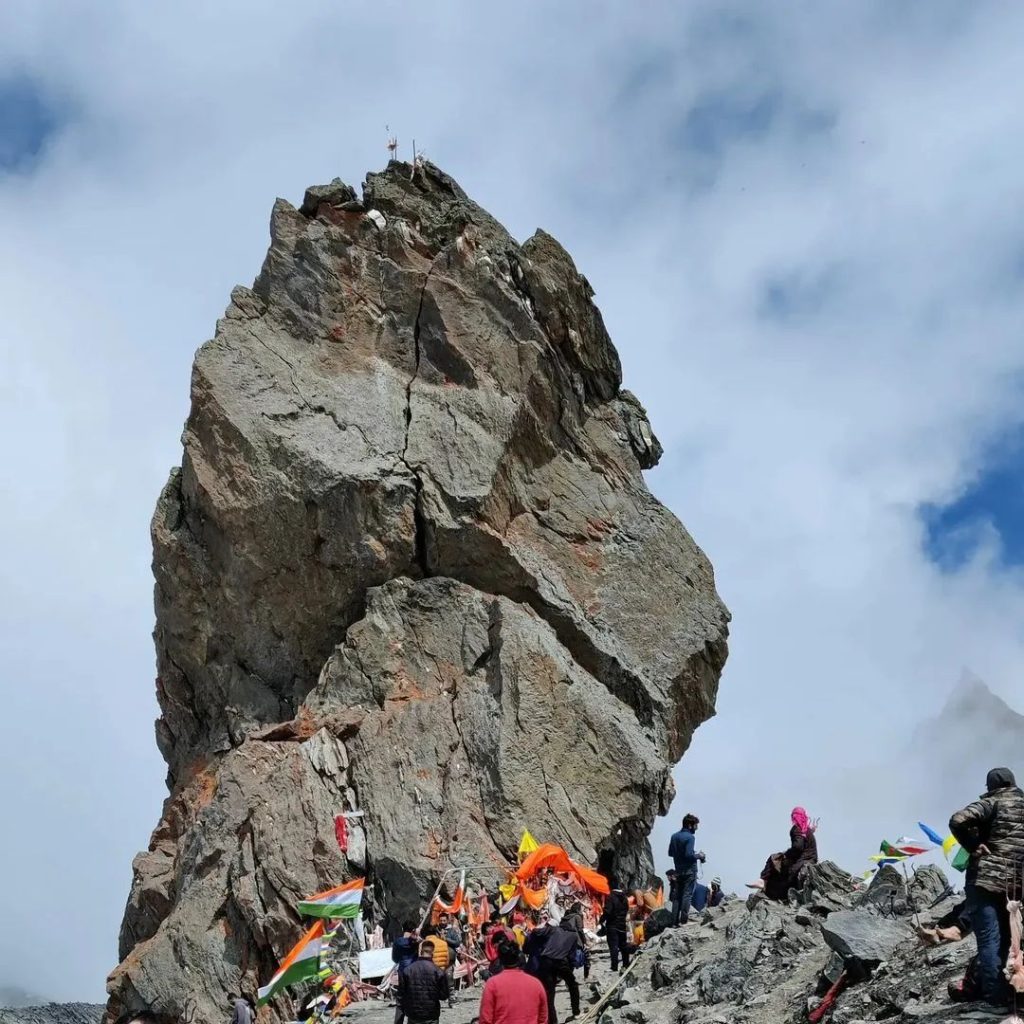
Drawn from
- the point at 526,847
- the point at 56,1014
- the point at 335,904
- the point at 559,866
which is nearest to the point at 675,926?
the point at 559,866

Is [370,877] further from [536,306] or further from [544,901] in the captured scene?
[536,306]

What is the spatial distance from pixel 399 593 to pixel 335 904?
9.70 meters

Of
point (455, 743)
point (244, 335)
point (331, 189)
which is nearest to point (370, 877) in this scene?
point (455, 743)

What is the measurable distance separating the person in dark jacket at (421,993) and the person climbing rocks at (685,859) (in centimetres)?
793

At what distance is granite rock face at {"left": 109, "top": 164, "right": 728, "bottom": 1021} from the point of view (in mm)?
27016

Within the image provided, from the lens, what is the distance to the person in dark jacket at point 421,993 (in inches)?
555

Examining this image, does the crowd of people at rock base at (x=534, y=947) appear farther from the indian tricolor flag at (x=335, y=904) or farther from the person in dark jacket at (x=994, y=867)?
the person in dark jacket at (x=994, y=867)

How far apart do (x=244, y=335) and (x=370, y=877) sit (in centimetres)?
1548

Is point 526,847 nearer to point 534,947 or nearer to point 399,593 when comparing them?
point 399,593

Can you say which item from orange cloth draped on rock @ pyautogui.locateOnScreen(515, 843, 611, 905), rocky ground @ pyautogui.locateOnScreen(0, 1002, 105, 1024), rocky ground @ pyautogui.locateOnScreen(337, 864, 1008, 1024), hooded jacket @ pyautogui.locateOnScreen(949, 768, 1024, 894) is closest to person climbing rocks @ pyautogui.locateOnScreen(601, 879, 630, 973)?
rocky ground @ pyautogui.locateOnScreen(337, 864, 1008, 1024)

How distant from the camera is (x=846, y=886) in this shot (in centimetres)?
2127

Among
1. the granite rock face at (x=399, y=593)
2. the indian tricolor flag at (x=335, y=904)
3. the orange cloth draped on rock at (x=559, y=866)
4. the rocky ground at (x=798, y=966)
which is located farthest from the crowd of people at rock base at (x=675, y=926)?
the granite rock face at (x=399, y=593)

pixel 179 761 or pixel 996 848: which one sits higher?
pixel 179 761

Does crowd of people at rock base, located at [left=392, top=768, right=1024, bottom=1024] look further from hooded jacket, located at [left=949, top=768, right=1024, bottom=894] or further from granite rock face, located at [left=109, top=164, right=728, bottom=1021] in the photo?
granite rock face, located at [left=109, top=164, right=728, bottom=1021]
